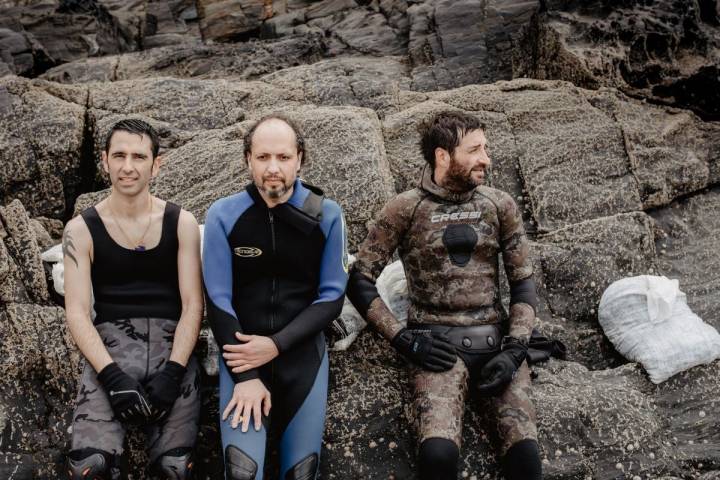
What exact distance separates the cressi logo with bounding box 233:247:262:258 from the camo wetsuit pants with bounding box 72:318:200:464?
0.70 metres

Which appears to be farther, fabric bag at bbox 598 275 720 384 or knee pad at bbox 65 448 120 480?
fabric bag at bbox 598 275 720 384

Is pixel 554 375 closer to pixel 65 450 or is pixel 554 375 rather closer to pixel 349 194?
pixel 349 194

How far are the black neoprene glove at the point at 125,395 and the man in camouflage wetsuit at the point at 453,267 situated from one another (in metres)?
1.68

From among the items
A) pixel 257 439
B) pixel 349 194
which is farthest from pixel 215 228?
pixel 349 194

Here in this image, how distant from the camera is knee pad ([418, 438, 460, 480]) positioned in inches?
150

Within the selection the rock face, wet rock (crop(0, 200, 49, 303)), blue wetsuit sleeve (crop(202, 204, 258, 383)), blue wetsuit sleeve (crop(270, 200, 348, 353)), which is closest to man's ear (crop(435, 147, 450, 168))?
blue wetsuit sleeve (crop(270, 200, 348, 353))

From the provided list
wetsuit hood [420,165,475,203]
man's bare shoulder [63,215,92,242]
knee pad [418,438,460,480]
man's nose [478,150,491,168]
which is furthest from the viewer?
wetsuit hood [420,165,475,203]

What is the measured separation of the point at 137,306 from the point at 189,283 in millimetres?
412

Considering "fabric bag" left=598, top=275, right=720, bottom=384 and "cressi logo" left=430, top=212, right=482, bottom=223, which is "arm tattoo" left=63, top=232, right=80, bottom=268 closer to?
"cressi logo" left=430, top=212, right=482, bottom=223

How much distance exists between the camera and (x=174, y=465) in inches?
149

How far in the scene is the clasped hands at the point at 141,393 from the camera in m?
3.74

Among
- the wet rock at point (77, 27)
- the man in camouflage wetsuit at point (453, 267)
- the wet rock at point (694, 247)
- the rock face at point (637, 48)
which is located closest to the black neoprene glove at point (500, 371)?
the man in camouflage wetsuit at point (453, 267)

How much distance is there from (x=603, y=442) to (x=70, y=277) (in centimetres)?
399

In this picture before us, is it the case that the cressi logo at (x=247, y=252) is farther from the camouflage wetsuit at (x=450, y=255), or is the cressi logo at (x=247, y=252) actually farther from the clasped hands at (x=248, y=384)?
the camouflage wetsuit at (x=450, y=255)
